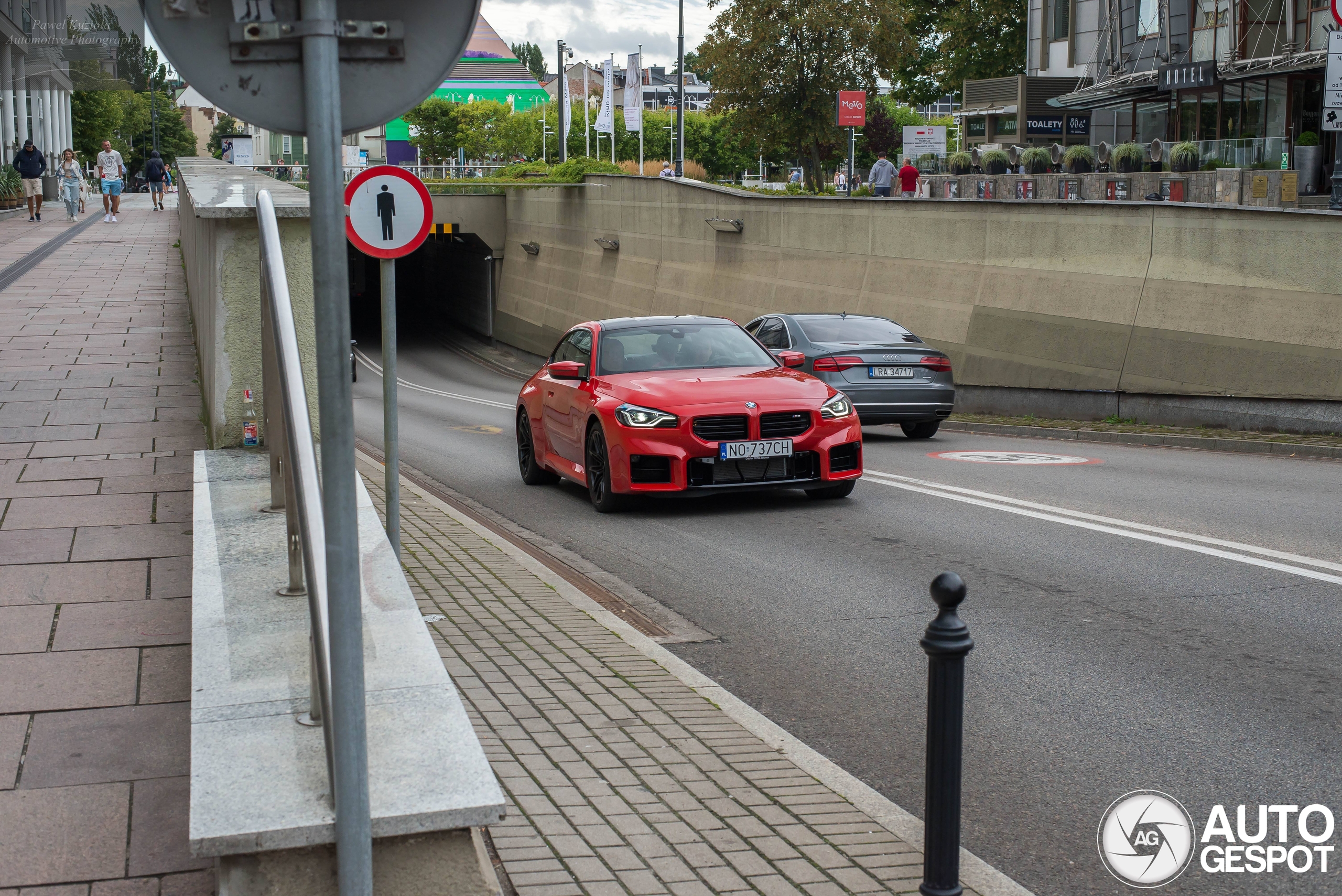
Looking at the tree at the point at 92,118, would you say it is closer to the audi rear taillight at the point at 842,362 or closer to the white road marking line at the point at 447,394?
the white road marking line at the point at 447,394

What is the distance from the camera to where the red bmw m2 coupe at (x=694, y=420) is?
10820mm

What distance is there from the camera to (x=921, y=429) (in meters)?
17.9

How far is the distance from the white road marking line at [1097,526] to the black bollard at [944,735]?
517 cm

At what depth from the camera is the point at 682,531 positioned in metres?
10.4

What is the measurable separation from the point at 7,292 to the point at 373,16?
15.9 meters

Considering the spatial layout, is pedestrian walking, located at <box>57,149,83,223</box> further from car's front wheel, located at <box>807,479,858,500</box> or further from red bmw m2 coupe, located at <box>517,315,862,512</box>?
car's front wheel, located at <box>807,479,858,500</box>

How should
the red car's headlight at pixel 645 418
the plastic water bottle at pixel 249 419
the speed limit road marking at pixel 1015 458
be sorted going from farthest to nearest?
the speed limit road marking at pixel 1015 458 → the red car's headlight at pixel 645 418 → the plastic water bottle at pixel 249 419

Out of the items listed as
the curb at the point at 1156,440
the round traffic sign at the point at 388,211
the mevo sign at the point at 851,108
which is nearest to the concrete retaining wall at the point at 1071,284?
the curb at the point at 1156,440

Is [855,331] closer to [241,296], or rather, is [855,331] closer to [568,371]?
[568,371]

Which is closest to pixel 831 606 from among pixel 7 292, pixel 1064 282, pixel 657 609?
pixel 657 609

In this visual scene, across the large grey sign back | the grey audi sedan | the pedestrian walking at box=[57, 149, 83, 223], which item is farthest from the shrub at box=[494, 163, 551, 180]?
the large grey sign back

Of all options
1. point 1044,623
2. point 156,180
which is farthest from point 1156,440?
point 156,180

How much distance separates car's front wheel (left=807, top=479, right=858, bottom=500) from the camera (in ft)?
37.6

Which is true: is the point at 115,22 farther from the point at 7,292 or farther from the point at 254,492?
the point at 254,492
